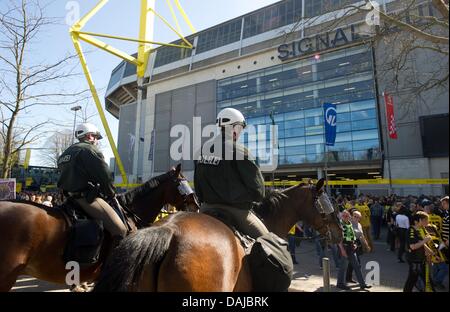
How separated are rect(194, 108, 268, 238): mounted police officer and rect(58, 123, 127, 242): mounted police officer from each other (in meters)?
1.72

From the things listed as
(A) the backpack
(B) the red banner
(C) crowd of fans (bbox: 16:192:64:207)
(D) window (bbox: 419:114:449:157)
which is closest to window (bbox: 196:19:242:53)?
(B) the red banner

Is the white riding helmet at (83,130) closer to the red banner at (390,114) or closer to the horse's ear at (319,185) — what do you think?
the horse's ear at (319,185)

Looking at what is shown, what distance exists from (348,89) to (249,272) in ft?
106

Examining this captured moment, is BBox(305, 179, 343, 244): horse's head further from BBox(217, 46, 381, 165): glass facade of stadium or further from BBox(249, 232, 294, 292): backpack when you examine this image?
BBox(217, 46, 381, 165): glass facade of stadium

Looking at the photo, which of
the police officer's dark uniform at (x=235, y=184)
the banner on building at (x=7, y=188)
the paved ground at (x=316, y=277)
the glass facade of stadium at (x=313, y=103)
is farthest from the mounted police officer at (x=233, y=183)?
the glass facade of stadium at (x=313, y=103)

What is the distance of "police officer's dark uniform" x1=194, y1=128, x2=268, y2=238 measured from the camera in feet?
9.39

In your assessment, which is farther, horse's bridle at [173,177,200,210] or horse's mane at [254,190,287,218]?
horse's bridle at [173,177,200,210]

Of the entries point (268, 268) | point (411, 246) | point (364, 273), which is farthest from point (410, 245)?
point (268, 268)

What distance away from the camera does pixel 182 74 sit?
45594 millimetres

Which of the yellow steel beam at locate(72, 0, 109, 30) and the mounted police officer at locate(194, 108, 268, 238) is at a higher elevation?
the yellow steel beam at locate(72, 0, 109, 30)

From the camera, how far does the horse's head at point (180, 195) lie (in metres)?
5.98

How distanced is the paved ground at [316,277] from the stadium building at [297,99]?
9.48 m

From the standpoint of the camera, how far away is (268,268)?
225 centimetres

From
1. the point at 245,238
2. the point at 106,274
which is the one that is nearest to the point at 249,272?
the point at 245,238
